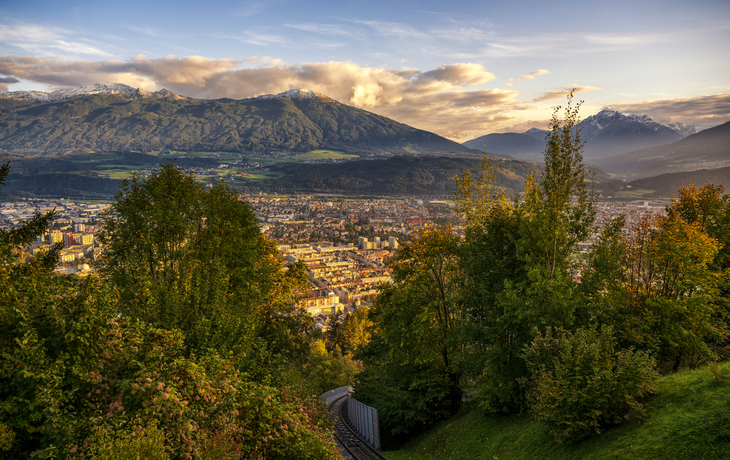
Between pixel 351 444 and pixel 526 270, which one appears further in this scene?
pixel 351 444

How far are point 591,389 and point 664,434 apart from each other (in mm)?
1263

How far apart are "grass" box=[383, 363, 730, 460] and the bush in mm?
248

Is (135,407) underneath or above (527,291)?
underneath

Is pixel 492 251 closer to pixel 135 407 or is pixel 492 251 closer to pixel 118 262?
pixel 135 407

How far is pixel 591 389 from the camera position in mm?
7664

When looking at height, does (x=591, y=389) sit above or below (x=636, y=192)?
below

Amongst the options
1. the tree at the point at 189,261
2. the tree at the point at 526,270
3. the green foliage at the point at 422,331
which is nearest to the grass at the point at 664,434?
the tree at the point at 526,270

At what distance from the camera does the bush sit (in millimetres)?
7582

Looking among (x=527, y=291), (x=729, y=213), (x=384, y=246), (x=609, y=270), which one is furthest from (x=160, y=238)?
(x=384, y=246)

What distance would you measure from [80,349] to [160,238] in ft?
21.1

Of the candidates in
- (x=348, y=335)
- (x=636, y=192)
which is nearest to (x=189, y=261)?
(x=348, y=335)

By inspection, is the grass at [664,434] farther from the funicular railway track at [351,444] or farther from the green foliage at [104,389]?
the green foliage at [104,389]

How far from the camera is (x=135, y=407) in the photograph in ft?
20.2

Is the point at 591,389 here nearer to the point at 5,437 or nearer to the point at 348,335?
the point at 5,437
